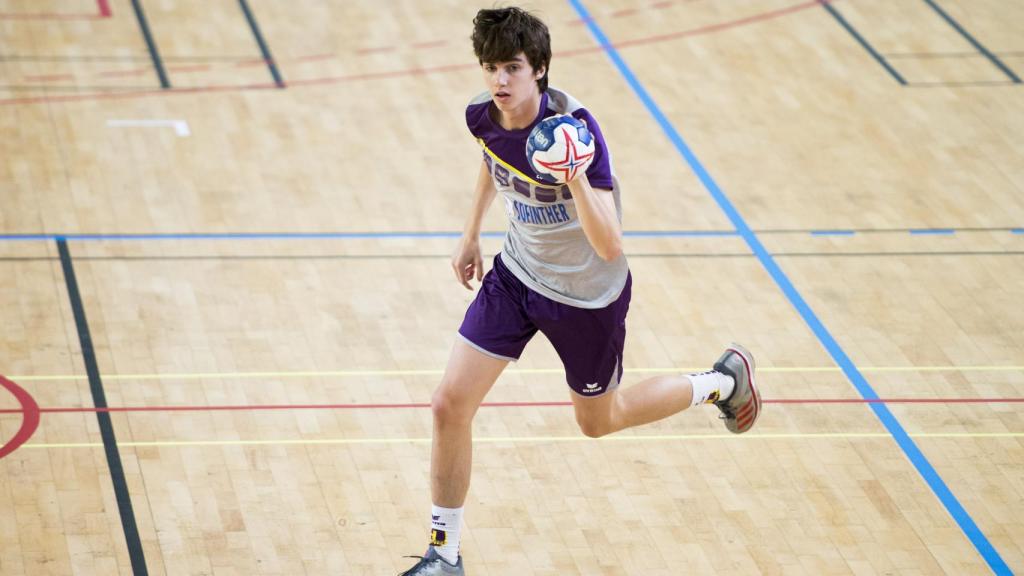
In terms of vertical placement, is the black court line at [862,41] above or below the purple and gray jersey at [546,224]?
below

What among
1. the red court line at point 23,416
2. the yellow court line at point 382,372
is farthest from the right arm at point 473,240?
the red court line at point 23,416

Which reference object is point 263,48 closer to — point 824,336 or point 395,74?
point 395,74

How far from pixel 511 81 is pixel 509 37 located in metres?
0.14

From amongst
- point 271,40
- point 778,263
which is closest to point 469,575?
point 778,263

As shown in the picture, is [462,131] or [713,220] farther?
[462,131]

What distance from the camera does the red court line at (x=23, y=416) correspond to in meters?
5.90

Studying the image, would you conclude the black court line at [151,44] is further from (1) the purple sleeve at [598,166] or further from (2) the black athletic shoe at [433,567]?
(1) the purple sleeve at [598,166]

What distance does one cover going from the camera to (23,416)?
6.12m

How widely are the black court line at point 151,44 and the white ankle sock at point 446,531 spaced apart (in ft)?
18.4

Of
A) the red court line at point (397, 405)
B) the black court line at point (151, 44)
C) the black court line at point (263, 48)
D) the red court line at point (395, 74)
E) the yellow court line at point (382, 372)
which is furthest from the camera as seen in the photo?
the black court line at point (263, 48)

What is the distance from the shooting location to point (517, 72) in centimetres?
459

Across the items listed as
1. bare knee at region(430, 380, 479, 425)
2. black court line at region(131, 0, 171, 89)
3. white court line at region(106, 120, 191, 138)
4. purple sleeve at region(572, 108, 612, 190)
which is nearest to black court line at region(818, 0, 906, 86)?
white court line at region(106, 120, 191, 138)

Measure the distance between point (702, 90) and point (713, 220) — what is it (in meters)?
2.09

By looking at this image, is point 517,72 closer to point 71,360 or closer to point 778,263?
point 71,360
